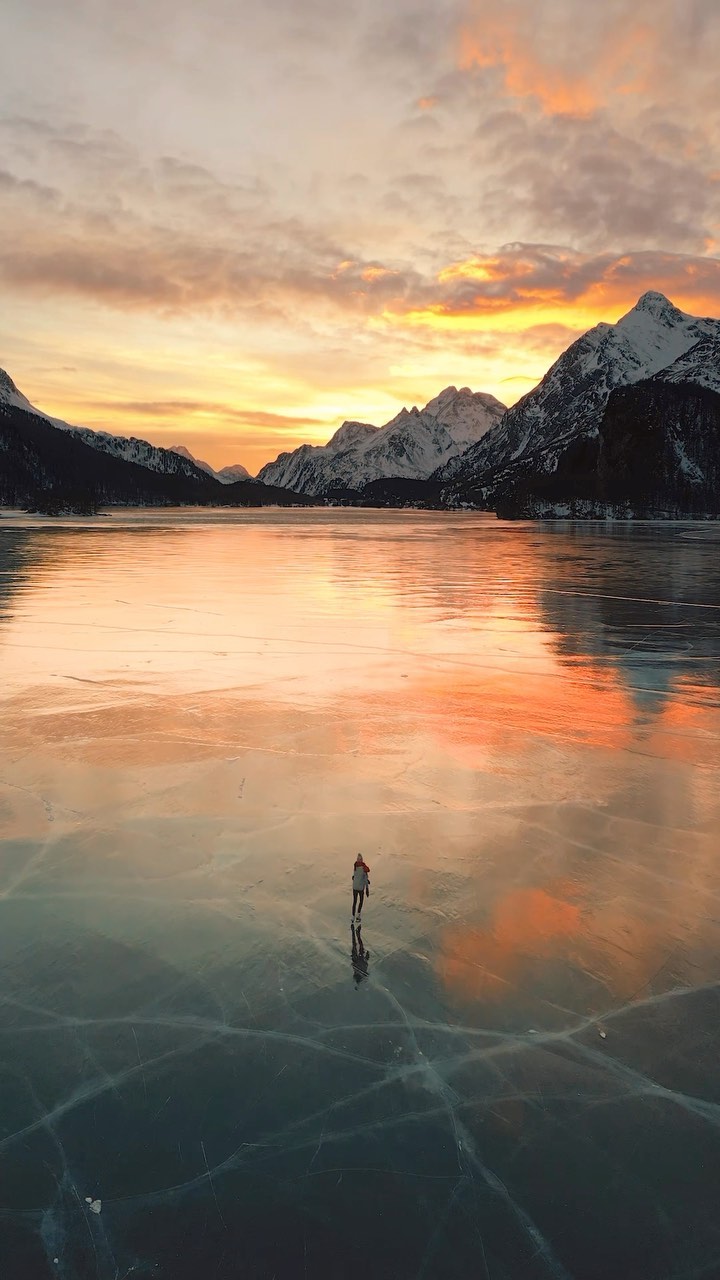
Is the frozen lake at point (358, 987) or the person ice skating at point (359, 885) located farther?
the person ice skating at point (359, 885)

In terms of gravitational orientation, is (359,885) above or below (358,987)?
above

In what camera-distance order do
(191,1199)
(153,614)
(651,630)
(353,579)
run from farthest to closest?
(353,579), (153,614), (651,630), (191,1199)

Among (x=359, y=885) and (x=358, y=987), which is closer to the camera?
(x=358, y=987)

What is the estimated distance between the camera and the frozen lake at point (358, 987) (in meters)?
5.98

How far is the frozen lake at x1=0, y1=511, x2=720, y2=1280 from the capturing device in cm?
598

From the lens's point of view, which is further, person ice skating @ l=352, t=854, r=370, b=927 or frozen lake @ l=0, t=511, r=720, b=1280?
person ice skating @ l=352, t=854, r=370, b=927

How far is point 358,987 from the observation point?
866 cm

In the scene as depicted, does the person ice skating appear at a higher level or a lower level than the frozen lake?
higher

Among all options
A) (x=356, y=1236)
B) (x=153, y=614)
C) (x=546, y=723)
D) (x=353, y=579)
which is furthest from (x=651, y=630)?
(x=356, y=1236)

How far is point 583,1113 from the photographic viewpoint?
6.97 metres

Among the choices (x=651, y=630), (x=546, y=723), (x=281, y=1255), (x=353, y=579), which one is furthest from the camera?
(x=353, y=579)

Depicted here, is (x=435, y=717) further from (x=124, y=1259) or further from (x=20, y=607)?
(x=20, y=607)

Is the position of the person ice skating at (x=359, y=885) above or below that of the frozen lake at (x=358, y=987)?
above

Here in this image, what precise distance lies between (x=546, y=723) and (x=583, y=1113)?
12.2 metres
